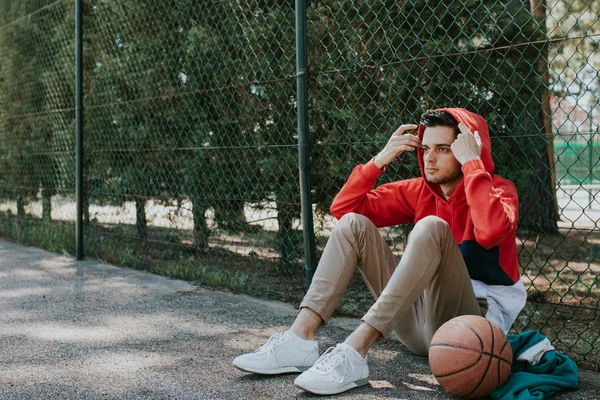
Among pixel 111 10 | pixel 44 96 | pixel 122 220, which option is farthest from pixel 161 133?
pixel 44 96

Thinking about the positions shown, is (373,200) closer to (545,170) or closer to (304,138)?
(304,138)

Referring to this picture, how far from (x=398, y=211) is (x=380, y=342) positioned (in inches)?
33.0

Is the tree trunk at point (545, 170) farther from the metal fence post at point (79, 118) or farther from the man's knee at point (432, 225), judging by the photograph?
the metal fence post at point (79, 118)

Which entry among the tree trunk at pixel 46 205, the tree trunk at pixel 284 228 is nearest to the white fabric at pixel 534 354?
the tree trunk at pixel 284 228

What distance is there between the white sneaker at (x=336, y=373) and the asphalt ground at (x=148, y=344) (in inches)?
2.6

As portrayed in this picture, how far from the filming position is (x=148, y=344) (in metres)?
3.81

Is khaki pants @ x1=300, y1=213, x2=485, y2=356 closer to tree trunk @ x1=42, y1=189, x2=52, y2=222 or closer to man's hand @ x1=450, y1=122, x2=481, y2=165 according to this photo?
man's hand @ x1=450, y1=122, x2=481, y2=165

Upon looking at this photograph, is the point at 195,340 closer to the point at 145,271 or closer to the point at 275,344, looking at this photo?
the point at 275,344

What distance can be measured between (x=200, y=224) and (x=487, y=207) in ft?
11.9

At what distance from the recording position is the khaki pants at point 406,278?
113 inches

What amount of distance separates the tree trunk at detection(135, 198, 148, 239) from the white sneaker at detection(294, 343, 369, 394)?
3.94m

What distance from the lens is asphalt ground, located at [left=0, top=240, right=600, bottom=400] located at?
118 inches

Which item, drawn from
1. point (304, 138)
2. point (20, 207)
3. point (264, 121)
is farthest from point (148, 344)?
point (20, 207)

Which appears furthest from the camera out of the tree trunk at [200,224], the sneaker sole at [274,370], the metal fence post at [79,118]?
the metal fence post at [79,118]
